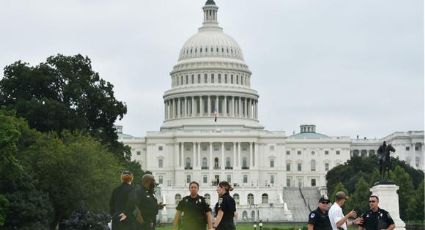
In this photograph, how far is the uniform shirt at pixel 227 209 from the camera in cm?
2456

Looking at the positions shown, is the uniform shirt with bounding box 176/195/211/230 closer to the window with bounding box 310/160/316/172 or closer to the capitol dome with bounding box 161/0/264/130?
the capitol dome with bounding box 161/0/264/130

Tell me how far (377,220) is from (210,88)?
16015 centimetres

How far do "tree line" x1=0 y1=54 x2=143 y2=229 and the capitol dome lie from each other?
88190mm

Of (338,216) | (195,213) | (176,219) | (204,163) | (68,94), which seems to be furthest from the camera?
(204,163)

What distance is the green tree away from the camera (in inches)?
3187

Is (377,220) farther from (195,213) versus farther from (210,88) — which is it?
(210,88)

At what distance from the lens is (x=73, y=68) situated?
281 feet

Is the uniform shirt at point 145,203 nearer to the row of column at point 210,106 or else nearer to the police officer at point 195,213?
the police officer at point 195,213

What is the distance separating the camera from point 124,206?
25.0m

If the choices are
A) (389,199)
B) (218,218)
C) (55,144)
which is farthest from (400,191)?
(218,218)

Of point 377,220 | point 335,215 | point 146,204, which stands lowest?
point 377,220

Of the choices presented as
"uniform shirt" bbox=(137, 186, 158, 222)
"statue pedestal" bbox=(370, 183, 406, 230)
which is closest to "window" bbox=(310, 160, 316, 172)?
"statue pedestal" bbox=(370, 183, 406, 230)

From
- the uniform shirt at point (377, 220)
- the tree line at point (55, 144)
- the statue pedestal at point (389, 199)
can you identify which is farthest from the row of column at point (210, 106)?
the uniform shirt at point (377, 220)

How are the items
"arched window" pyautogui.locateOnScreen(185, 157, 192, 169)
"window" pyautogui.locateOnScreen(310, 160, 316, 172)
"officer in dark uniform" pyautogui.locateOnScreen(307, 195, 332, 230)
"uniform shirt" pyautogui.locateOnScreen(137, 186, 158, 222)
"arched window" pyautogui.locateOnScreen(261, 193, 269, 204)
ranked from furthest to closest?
"window" pyautogui.locateOnScreen(310, 160, 316, 172) < "arched window" pyautogui.locateOnScreen(185, 157, 192, 169) < "arched window" pyautogui.locateOnScreen(261, 193, 269, 204) < "uniform shirt" pyautogui.locateOnScreen(137, 186, 158, 222) < "officer in dark uniform" pyautogui.locateOnScreen(307, 195, 332, 230)
